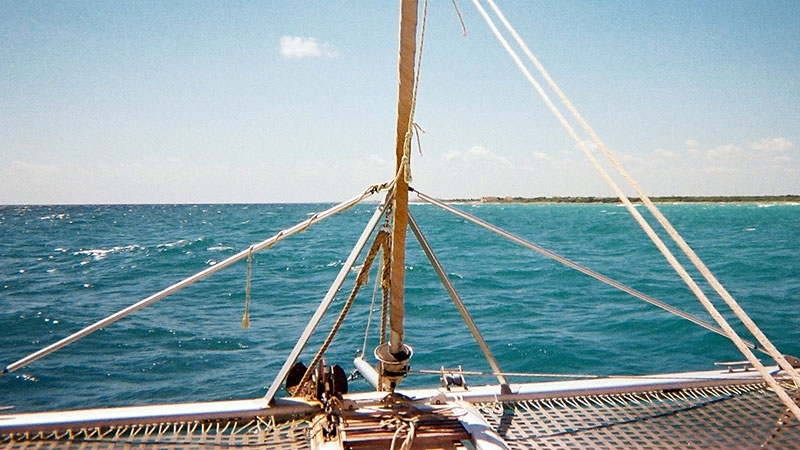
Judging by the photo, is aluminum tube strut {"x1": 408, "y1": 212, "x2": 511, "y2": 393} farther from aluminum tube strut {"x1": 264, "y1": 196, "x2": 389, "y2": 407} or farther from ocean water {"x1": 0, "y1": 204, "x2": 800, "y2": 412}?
ocean water {"x1": 0, "y1": 204, "x2": 800, "y2": 412}

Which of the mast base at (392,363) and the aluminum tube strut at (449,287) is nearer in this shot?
the mast base at (392,363)

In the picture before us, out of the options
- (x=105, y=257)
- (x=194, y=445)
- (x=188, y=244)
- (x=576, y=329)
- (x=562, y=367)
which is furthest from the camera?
(x=188, y=244)

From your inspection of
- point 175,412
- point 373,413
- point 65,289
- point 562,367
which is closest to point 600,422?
point 373,413

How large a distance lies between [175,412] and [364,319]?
9.15 meters

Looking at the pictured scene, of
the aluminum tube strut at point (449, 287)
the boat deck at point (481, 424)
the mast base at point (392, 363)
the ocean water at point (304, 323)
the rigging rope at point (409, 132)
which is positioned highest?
the rigging rope at point (409, 132)

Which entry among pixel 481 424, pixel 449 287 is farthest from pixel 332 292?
pixel 481 424

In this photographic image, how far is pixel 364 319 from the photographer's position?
40.9 ft

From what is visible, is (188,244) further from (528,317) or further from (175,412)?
(175,412)

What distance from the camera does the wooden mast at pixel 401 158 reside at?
8.60 ft

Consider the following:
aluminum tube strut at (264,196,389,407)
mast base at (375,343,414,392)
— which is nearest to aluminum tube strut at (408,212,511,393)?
aluminum tube strut at (264,196,389,407)

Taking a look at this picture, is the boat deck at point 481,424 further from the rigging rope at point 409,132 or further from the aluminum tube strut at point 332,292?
the rigging rope at point 409,132

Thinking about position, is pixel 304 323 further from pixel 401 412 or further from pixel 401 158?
pixel 401 158

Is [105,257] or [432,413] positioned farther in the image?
[105,257]

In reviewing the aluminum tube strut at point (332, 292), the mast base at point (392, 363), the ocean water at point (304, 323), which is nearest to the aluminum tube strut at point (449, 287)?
the aluminum tube strut at point (332, 292)
